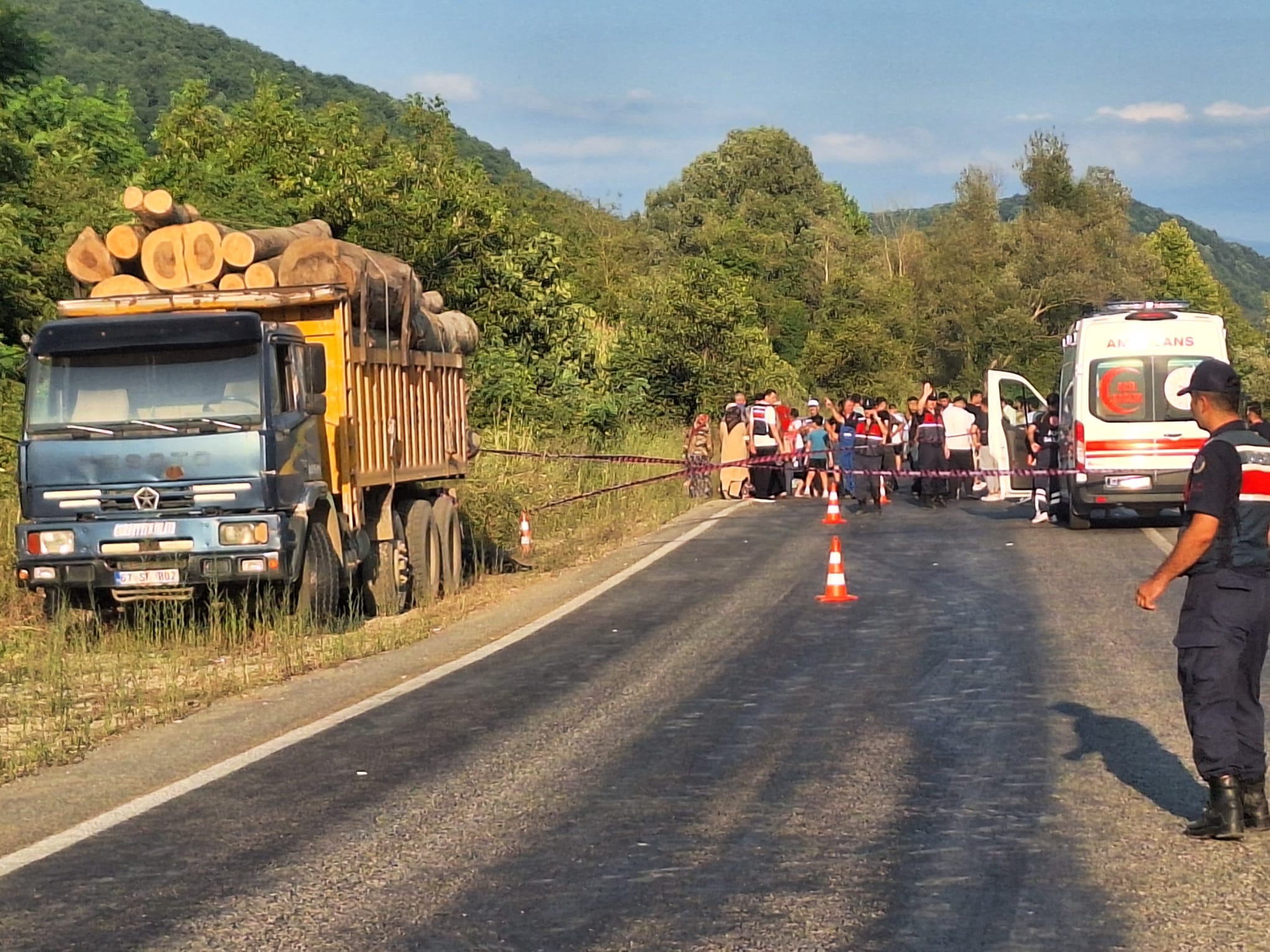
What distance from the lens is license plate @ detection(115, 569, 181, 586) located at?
41.9 feet

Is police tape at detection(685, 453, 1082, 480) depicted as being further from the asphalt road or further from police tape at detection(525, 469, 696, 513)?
the asphalt road

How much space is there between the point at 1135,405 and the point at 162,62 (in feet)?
329

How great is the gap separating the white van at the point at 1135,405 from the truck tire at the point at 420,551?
9.16 metres

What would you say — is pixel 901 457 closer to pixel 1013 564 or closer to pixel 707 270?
pixel 707 270

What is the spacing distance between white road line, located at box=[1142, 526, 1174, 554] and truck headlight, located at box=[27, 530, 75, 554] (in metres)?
11.4

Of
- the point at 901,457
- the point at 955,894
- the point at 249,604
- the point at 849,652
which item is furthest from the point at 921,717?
the point at 901,457

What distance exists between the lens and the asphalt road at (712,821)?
18.4 ft

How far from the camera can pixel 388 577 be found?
15.3 metres

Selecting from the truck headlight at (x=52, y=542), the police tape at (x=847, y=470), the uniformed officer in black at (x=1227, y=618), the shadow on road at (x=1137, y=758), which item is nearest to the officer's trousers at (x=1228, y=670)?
the uniformed officer in black at (x=1227, y=618)

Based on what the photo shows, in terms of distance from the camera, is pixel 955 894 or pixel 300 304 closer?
pixel 955 894

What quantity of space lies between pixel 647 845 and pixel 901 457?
26.2m

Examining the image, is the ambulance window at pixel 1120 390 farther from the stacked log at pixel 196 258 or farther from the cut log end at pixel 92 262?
the cut log end at pixel 92 262

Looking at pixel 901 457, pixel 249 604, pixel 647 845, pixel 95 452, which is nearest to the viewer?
pixel 647 845

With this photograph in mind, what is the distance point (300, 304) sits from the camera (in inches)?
546
